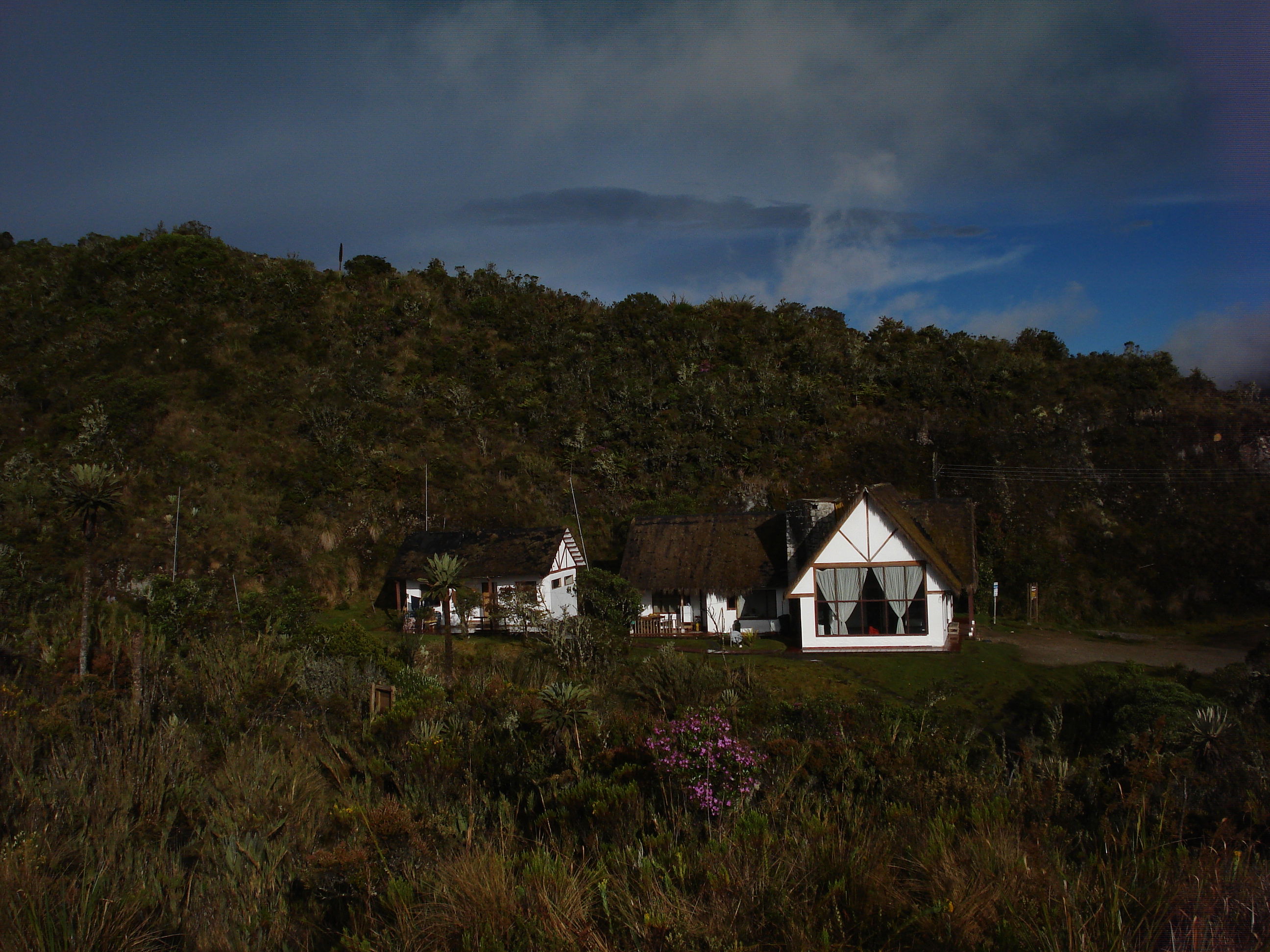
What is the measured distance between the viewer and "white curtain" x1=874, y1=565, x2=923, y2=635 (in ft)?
77.4

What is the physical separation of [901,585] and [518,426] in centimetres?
2640

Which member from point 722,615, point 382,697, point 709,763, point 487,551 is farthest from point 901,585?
point 709,763

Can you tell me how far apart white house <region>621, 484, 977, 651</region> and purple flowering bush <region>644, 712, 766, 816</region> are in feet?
60.1

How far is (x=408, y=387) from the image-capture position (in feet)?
150

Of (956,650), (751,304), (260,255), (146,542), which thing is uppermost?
(260,255)

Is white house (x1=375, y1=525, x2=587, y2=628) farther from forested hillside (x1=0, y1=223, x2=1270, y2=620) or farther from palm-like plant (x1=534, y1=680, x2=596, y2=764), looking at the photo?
palm-like plant (x1=534, y1=680, x2=596, y2=764)

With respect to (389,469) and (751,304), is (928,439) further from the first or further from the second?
(389,469)

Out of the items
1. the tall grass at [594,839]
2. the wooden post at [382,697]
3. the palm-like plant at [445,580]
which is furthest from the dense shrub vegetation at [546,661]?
the palm-like plant at [445,580]

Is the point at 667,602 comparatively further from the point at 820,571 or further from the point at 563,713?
the point at 563,713

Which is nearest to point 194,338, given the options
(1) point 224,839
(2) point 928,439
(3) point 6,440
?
(3) point 6,440

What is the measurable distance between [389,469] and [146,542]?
35.3 feet

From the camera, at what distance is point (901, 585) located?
77.7ft

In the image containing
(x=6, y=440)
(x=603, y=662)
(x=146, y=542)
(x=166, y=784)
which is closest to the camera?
(x=166, y=784)

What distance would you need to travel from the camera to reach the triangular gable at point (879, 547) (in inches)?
924
